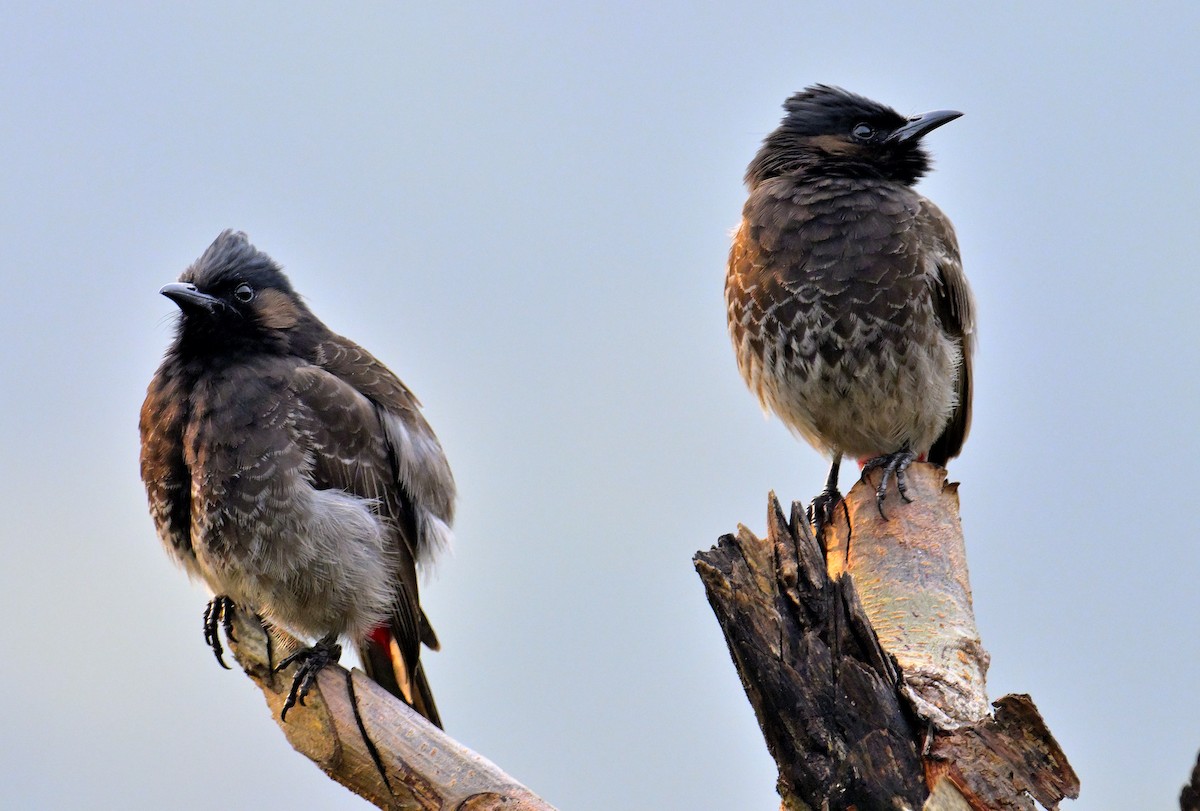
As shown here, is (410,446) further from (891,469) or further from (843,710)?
(843,710)

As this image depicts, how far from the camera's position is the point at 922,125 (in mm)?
7414

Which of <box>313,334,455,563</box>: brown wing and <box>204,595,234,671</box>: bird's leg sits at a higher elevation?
<box>313,334,455,563</box>: brown wing

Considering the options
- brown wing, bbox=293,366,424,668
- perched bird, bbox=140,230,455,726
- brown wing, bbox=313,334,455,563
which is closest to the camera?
perched bird, bbox=140,230,455,726

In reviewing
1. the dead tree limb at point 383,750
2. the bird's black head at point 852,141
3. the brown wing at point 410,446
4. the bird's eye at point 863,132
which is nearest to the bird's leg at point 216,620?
the dead tree limb at point 383,750

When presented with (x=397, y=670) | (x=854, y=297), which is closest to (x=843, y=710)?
(x=397, y=670)

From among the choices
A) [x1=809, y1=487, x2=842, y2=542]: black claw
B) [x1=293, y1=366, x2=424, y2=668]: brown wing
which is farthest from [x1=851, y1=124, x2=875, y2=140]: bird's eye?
[x1=293, y1=366, x2=424, y2=668]: brown wing

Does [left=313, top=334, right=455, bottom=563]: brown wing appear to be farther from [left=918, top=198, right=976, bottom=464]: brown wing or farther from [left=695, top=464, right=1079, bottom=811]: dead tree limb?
[left=918, top=198, right=976, bottom=464]: brown wing

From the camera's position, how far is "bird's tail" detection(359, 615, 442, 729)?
19.8ft

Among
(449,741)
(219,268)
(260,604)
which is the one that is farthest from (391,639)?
(219,268)

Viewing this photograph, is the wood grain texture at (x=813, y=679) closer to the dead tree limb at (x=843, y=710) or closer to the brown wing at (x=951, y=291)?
the dead tree limb at (x=843, y=710)

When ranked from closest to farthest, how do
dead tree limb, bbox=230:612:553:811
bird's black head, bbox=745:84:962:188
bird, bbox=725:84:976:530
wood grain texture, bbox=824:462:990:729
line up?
dead tree limb, bbox=230:612:553:811, wood grain texture, bbox=824:462:990:729, bird, bbox=725:84:976:530, bird's black head, bbox=745:84:962:188

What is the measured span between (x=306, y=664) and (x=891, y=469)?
272 cm

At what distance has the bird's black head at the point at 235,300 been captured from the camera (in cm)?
627

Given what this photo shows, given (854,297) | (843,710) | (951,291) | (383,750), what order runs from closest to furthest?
(843,710) < (383,750) < (854,297) < (951,291)
